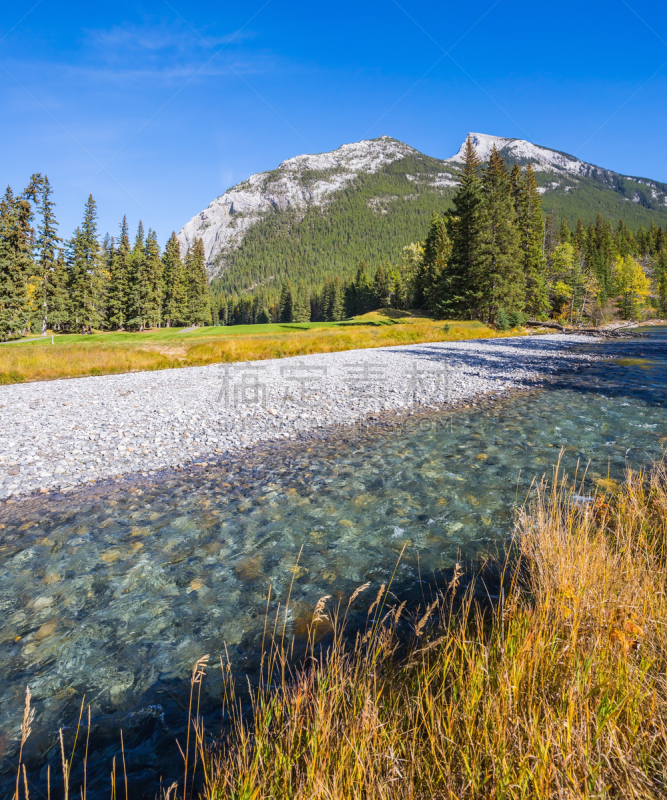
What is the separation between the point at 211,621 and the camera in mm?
3898

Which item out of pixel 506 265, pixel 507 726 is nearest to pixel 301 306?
pixel 506 265

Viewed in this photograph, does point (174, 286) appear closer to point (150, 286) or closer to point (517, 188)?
point (150, 286)

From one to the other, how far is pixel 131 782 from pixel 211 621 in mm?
1399

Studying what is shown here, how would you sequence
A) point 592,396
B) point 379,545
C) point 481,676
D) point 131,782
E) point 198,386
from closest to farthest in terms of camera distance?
point 481,676 → point 131,782 → point 379,545 → point 592,396 → point 198,386

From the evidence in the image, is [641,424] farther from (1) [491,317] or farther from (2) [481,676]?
(1) [491,317]

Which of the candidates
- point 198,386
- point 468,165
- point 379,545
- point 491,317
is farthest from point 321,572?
point 468,165

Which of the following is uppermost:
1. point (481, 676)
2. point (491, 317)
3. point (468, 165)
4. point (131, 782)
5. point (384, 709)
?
point (468, 165)

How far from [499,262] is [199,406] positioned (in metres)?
35.2

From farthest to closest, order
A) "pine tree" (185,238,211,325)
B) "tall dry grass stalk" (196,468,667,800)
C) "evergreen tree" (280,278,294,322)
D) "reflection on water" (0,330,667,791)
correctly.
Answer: "evergreen tree" (280,278,294,322) → "pine tree" (185,238,211,325) → "reflection on water" (0,330,667,791) → "tall dry grass stalk" (196,468,667,800)

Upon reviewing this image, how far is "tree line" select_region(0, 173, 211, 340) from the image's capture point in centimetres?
4250

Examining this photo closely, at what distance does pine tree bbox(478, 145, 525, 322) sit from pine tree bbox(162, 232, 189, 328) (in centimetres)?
5240

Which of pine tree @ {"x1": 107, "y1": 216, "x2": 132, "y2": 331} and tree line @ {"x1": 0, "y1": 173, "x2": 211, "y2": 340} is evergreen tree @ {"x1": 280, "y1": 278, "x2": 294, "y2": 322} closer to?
tree line @ {"x1": 0, "y1": 173, "x2": 211, "y2": 340}

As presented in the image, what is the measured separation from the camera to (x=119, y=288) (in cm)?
6109

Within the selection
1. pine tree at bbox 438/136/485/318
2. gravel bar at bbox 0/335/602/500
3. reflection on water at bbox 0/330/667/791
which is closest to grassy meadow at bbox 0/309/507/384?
gravel bar at bbox 0/335/602/500
